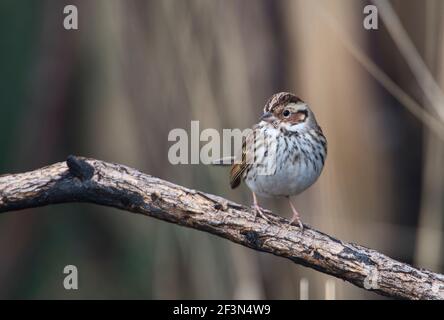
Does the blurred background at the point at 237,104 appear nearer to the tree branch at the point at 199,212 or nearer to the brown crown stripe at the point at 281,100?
the brown crown stripe at the point at 281,100

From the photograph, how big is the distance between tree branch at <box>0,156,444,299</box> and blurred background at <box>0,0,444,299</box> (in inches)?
34.6

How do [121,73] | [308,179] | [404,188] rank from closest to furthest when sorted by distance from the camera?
[308,179], [121,73], [404,188]

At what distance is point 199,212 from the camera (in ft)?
12.2

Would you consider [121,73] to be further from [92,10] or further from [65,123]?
[65,123]

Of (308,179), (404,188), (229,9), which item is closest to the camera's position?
(308,179)

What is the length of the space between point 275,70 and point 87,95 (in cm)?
168

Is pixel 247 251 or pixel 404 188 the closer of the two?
pixel 247 251

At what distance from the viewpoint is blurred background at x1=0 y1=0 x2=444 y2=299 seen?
523cm

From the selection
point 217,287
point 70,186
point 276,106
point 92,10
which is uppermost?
point 92,10

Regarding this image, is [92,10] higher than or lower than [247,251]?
higher

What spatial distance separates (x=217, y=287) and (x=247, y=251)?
11.9 inches

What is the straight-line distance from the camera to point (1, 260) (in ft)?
21.2

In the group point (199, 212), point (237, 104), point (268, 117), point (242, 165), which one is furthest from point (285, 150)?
point (199, 212)

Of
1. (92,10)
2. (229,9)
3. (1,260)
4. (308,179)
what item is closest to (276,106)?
(308,179)
